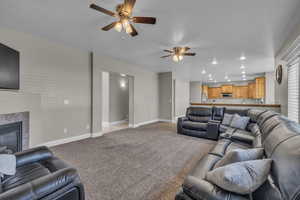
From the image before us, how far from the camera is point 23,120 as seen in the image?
8.51 feet

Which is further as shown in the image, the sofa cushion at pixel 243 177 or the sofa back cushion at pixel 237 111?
the sofa back cushion at pixel 237 111

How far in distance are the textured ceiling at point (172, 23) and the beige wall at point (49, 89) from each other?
13.1 inches

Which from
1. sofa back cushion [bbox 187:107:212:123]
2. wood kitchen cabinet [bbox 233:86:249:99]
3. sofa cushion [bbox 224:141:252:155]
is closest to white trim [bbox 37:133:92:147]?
sofa back cushion [bbox 187:107:212:123]

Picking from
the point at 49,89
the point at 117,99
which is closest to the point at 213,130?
the point at 117,99

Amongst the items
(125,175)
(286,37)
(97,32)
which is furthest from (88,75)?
(286,37)

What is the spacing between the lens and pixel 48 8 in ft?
7.17

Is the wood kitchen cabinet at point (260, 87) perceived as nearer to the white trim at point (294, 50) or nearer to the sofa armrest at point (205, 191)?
the white trim at point (294, 50)

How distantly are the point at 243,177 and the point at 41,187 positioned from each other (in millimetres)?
1437

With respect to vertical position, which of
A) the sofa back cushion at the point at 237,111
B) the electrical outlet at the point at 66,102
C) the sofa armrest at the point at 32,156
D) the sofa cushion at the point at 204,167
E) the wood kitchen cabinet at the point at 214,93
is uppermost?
the wood kitchen cabinet at the point at 214,93

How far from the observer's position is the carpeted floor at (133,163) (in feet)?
6.11

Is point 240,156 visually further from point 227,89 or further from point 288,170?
point 227,89

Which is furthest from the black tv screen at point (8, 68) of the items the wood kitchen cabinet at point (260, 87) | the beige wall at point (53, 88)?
the wood kitchen cabinet at point (260, 87)

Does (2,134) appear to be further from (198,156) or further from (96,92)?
(198,156)

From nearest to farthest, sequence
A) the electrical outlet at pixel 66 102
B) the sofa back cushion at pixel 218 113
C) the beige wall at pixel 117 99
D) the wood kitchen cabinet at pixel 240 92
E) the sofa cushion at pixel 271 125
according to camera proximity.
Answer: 1. the sofa cushion at pixel 271 125
2. the electrical outlet at pixel 66 102
3. the sofa back cushion at pixel 218 113
4. the beige wall at pixel 117 99
5. the wood kitchen cabinet at pixel 240 92
